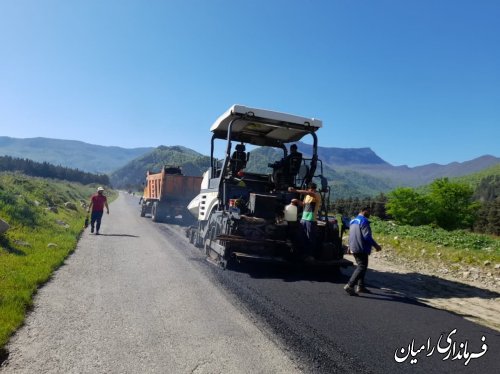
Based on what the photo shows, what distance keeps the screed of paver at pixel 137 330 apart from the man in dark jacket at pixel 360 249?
2.51m

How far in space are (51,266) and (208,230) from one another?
11.8 ft

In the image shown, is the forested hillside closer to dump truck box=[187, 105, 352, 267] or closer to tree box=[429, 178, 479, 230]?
tree box=[429, 178, 479, 230]

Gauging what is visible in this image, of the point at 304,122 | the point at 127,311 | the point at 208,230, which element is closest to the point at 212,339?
the point at 127,311

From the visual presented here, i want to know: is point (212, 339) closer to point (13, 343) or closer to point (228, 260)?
point (13, 343)

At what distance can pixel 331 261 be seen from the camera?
834 cm

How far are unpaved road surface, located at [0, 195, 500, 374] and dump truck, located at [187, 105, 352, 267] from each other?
1.78ft

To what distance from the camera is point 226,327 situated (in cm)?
472

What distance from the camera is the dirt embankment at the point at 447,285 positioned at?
276 inches

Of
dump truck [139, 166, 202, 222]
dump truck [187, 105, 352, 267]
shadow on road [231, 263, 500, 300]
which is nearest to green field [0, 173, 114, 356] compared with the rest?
dump truck [187, 105, 352, 267]

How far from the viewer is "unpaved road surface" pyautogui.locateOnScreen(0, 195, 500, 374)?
3.77m

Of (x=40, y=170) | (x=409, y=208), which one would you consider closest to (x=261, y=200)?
(x=409, y=208)

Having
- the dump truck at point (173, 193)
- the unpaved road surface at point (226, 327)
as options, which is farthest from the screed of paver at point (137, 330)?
the dump truck at point (173, 193)

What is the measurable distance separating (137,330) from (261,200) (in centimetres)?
447

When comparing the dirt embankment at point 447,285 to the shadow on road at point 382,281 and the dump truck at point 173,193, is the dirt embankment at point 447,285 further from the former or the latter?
the dump truck at point 173,193
